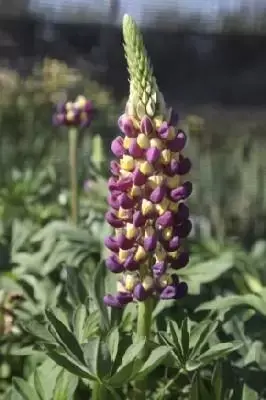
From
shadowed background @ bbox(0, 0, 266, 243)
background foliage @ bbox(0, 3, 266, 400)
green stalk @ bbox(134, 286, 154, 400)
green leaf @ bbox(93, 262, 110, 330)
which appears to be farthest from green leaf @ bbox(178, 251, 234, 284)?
shadowed background @ bbox(0, 0, 266, 243)

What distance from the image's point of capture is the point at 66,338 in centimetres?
130

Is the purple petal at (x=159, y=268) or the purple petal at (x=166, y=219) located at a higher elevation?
the purple petal at (x=166, y=219)

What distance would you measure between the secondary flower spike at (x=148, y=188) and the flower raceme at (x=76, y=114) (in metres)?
1.04

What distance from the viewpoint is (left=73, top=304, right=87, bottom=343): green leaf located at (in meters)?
1.42

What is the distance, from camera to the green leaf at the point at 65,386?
1.37 meters

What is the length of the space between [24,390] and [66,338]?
16 cm

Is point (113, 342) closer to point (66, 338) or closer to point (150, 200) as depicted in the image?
point (66, 338)

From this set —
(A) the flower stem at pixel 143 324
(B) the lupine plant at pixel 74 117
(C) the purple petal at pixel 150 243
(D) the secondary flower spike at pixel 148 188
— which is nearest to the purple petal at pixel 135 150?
(D) the secondary flower spike at pixel 148 188

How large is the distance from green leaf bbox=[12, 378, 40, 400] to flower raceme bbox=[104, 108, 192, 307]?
0.66ft

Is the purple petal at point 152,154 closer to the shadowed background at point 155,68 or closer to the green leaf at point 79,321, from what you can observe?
the green leaf at point 79,321

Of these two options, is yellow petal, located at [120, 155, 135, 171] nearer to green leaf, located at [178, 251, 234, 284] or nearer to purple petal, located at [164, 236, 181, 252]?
purple petal, located at [164, 236, 181, 252]

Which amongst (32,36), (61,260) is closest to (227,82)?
(32,36)

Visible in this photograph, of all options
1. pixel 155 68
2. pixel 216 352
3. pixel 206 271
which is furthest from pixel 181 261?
pixel 155 68

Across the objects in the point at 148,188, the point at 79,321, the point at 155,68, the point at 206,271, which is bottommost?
the point at 155,68
